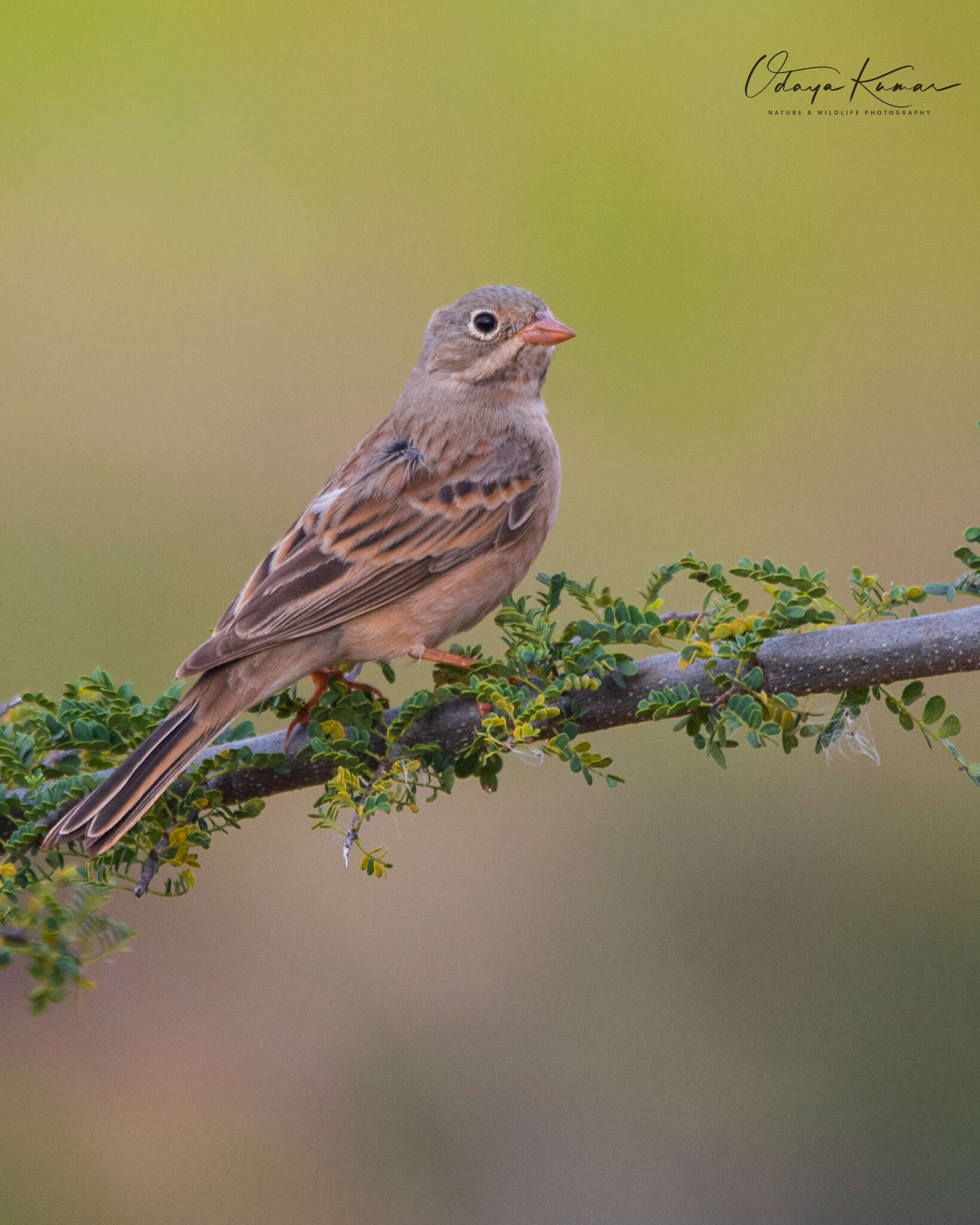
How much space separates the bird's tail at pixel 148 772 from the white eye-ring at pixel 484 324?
2.04 m

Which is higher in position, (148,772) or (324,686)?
(324,686)

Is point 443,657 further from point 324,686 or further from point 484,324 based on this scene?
point 484,324

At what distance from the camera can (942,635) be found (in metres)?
2.50

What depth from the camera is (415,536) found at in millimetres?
4266

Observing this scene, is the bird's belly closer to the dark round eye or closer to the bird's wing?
the bird's wing

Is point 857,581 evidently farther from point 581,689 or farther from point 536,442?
point 536,442

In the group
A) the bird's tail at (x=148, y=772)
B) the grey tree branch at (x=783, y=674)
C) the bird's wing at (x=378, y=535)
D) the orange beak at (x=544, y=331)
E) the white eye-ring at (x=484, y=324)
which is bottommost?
the grey tree branch at (x=783, y=674)

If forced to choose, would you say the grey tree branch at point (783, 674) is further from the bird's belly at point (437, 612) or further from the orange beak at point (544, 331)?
the orange beak at point (544, 331)

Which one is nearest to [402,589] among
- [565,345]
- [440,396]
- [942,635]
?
[440,396]

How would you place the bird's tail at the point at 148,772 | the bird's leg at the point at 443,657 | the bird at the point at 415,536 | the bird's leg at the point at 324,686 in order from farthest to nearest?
the bird's leg at the point at 443,657 → the bird's leg at the point at 324,686 → the bird at the point at 415,536 → the bird's tail at the point at 148,772

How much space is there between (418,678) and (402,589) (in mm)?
2616

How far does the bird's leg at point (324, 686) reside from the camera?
375 cm

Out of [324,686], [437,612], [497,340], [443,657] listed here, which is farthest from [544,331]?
[324,686]

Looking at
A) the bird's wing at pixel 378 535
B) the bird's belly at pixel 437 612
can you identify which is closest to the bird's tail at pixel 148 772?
the bird's wing at pixel 378 535
